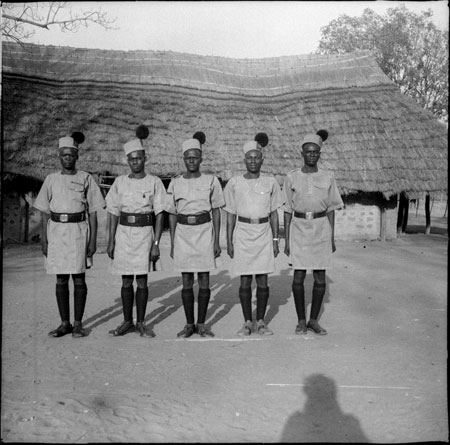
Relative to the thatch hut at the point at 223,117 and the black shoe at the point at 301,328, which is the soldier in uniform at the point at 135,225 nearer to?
the black shoe at the point at 301,328

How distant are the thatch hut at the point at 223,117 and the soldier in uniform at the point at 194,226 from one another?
852cm

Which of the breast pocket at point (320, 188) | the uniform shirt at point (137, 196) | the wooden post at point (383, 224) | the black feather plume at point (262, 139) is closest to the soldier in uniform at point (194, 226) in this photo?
the uniform shirt at point (137, 196)

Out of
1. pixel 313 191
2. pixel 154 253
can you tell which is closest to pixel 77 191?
pixel 154 253

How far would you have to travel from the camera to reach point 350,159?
14.7m

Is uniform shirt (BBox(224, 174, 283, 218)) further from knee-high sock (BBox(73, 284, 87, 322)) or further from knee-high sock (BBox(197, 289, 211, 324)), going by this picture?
knee-high sock (BBox(73, 284, 87, 322))

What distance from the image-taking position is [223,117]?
1558 centimetres

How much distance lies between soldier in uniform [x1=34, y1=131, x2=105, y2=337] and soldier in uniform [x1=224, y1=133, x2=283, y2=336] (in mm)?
1426

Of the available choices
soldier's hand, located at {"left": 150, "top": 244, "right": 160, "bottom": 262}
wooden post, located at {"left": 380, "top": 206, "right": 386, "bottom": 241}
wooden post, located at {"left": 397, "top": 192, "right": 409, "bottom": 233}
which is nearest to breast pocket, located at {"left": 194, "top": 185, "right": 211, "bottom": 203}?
Result: soldier's hand, located at {"left": 150, "top": 244, "right": 160, "bottom": 262}

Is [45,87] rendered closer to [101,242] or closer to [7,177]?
[7,177]

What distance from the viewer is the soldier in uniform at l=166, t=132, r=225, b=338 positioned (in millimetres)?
5109

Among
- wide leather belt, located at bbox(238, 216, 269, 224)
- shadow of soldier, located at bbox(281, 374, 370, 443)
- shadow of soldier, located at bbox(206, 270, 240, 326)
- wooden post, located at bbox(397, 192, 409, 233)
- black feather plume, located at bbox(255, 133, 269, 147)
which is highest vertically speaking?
black feather plume, located at bbox(255, 133, 269, 147)

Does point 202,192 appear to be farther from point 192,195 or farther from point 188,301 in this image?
point 188,301

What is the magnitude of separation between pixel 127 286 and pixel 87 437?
2.20 metres

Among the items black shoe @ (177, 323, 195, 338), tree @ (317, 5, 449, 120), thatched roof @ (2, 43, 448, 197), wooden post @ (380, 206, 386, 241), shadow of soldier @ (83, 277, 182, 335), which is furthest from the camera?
tree @ (317, 5, 449, 120)
